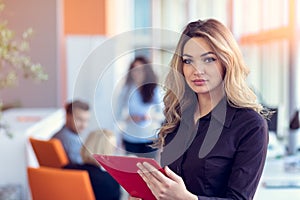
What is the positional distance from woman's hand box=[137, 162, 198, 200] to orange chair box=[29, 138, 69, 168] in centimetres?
255

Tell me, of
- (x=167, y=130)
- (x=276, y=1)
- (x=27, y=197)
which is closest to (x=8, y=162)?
(x=27, y=197)

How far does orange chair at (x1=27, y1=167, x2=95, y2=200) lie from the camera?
2910 mm

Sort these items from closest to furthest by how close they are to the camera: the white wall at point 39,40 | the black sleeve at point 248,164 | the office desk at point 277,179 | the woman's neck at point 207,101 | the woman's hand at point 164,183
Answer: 1. the woman's hand at point 164,183
2. the black sleeve at point 248,164
3. the woman's neck at point 207,101
4. the office desk at point 277,179
5. the white wall at point 39,40

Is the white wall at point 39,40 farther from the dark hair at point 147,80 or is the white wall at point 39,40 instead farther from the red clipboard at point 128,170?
the red clipboard at point 128,170

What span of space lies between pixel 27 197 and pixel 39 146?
52 cm

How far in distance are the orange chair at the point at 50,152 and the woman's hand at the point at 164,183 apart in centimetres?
255

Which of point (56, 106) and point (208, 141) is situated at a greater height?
point (208, 141)

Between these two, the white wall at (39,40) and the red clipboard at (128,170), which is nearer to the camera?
the red clipboard at (128,170)

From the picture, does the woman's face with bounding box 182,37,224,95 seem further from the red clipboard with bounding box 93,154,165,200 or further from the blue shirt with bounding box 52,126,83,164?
the blue shirt with bounding box 52,126,83,164

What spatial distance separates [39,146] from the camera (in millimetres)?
4016

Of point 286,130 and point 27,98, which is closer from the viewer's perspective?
point 286,130

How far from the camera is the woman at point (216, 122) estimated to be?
1.51 meters

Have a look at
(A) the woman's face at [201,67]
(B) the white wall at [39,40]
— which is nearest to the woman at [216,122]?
(A) the woman's face at [201,67]

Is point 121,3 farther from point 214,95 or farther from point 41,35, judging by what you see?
point 214,95
